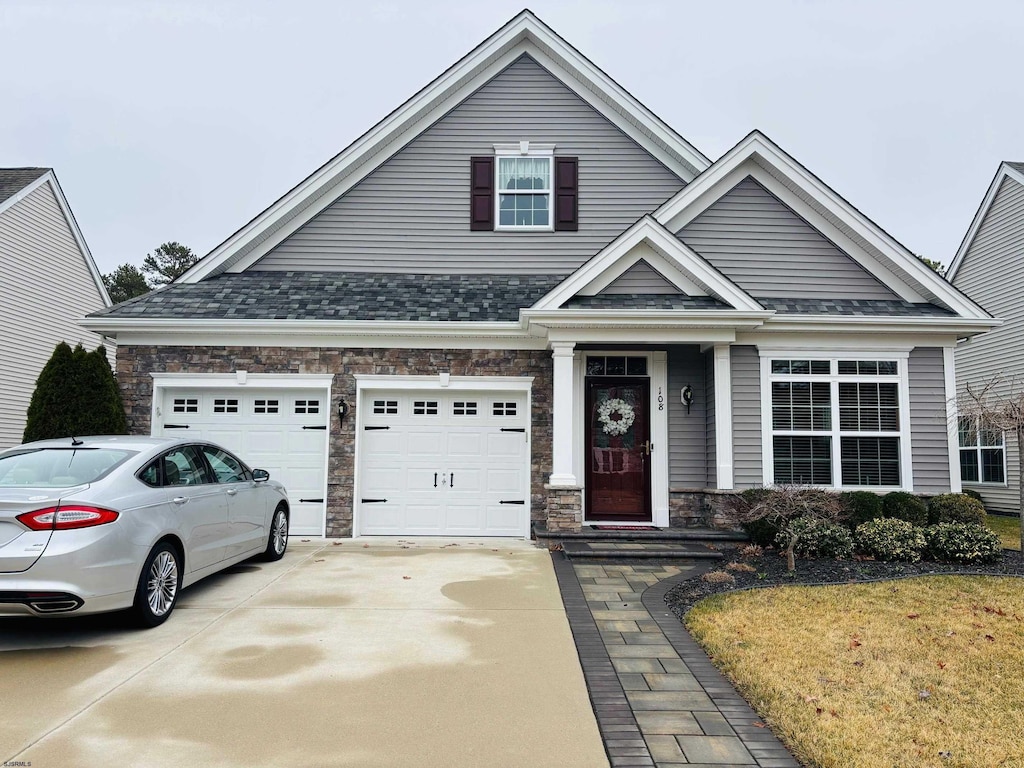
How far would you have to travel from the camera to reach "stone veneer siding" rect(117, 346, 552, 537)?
10352 millimetres

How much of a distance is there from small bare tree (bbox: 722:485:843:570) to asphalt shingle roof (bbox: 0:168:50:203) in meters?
17.1

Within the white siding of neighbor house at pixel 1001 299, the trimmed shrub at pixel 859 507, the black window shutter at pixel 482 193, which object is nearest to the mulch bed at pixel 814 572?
the trimmed shrub at pixel 859 507

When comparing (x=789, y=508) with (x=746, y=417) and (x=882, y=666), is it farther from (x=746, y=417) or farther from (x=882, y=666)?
(x=882, y=666)

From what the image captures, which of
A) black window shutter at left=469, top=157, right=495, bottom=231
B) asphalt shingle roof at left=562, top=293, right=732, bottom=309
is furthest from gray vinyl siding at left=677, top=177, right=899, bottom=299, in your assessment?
black window shutter at left=469, top=157, right=495, bottom=231

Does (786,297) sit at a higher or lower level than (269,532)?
higher

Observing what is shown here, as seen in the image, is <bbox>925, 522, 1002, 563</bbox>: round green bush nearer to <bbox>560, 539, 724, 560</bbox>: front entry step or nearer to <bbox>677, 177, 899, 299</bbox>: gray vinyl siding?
<bbox>560, 539, 724, 560</bbox>: front entry step

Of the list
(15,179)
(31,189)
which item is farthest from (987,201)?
(15,179)

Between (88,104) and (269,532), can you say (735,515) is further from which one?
(88,104)

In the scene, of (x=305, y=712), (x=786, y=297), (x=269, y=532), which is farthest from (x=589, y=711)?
(x=786, y=297)

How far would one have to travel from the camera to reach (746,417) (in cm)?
1008

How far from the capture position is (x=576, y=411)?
10.4 meters

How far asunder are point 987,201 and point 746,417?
11580 mm

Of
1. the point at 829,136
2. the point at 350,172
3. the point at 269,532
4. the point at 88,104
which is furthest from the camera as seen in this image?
the point at 829,136

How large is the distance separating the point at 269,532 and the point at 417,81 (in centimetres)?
3899
